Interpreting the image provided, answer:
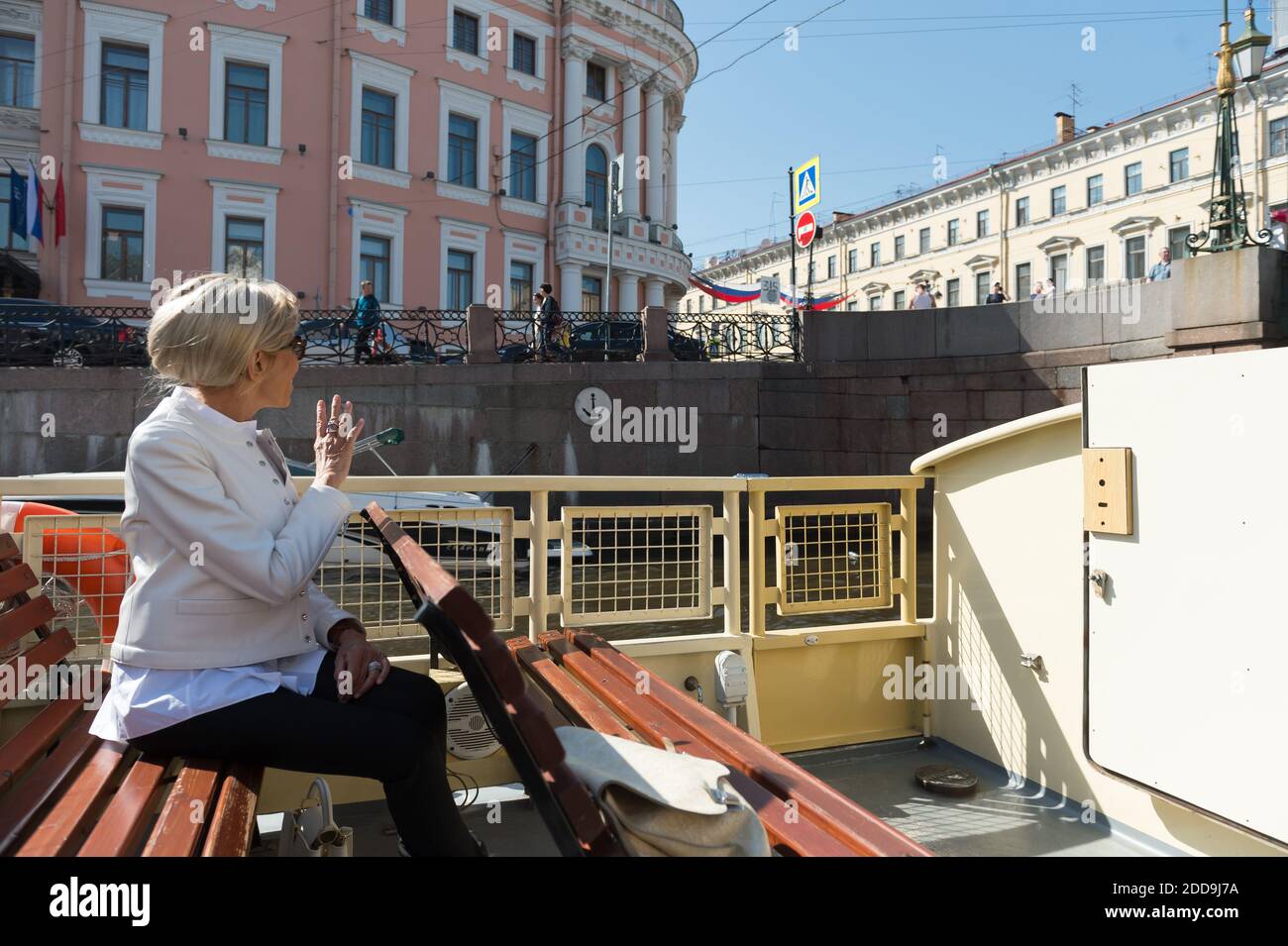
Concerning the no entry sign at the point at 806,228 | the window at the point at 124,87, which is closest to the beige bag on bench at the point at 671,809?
the no entry sign at the point at 806,228

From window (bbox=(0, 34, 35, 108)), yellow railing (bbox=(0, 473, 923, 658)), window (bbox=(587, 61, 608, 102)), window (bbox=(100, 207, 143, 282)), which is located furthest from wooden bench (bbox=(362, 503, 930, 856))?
window (bbox=(587, 61, 608, 102))

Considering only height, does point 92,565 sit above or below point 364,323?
below

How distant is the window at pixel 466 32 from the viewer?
92.5 ft

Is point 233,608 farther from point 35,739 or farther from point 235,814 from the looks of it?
point 35,739

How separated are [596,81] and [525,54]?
3223 millimetres

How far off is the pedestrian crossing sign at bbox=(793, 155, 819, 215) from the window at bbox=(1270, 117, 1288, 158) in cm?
3375

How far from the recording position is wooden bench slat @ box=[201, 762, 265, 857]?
5.72 ft

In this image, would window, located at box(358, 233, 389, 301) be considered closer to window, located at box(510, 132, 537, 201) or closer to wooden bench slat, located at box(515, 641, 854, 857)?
window, located at box(510, 132, 537, 201)

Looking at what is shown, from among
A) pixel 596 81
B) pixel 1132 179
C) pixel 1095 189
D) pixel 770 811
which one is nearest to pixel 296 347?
pixel 770 811

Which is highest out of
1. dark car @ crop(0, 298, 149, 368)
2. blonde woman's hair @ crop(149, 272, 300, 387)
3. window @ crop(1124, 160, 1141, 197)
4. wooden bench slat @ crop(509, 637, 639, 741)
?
window @ crop(1124, 160, 1141, 197)

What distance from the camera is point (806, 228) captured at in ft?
52.4

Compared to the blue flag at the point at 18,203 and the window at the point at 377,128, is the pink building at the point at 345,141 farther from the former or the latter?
the blue flag at the point at 18,203
